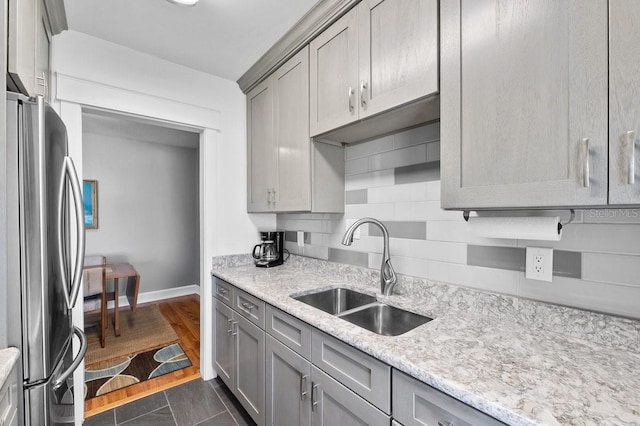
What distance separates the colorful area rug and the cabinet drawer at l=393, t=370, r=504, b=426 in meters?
2.21

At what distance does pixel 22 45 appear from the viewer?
1032mm

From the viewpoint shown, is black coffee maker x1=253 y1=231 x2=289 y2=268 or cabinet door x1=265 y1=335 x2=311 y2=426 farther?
black coffee maker x1=253 y1=231 x2=289 y2=268

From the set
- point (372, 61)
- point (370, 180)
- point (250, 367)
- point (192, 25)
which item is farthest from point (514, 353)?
point (192, 25)

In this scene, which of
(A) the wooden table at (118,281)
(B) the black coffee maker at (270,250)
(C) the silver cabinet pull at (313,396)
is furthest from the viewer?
(A) the wooden table at (118,281)

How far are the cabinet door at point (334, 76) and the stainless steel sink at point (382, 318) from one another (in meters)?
0.96

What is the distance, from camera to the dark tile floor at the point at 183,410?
6.00 feet

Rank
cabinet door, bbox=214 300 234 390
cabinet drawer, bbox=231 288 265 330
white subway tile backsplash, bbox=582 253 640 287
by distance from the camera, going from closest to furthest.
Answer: white subway tile backsplash, bbox=582 253 640 287 → cabinet drawer, bbox=231 288 265 330 → cabinet door, bbox=214 300 234 390

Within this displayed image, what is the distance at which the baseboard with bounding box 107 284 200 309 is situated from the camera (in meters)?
4.03

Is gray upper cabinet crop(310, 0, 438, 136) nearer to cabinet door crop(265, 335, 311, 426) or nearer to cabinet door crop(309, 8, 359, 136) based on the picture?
cabinet door crop(309, 8, 359, 136)

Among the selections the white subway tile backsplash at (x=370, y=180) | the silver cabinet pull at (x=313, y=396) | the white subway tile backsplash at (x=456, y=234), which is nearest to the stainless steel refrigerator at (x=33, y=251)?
the silver cabinet pull at (x=313, y=396)

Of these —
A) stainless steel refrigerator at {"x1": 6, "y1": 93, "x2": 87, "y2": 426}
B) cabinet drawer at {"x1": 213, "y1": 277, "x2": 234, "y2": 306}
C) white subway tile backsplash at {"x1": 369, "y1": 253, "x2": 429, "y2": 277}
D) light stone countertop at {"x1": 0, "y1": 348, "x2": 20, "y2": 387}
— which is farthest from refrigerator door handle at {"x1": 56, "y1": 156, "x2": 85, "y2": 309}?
white subway tile backsplash at {"x1": 369, "y1": 253, "x2": 429, "y2": 277}

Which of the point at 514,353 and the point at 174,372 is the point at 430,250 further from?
the point at 174,372

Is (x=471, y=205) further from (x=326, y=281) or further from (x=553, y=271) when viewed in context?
(x=326, y=281)

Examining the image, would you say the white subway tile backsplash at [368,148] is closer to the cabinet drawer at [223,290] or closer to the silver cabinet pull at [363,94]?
the silver cabinet pull at [363,94]
